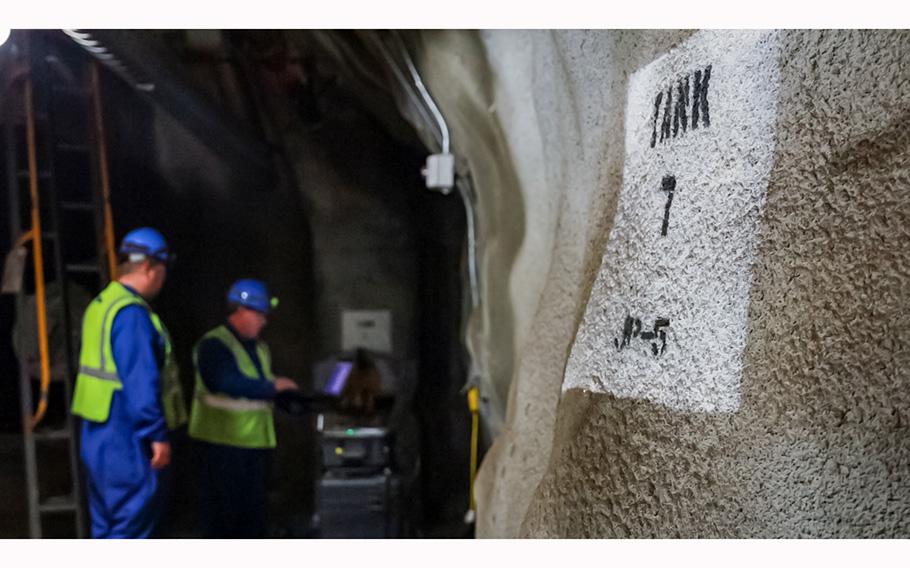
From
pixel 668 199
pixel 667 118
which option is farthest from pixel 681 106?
pixel 668 199

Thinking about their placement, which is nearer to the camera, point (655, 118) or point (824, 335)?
point (824, 335)

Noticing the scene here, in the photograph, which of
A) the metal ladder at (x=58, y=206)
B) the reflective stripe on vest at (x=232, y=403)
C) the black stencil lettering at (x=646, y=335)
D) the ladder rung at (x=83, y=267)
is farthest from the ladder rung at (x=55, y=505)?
the black stencil lettering at (x=646, y=335)

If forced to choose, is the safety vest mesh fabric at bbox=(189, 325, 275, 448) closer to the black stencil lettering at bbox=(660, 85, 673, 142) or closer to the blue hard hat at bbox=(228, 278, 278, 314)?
the blue hard hat at bbox=(228, 278, 278, 314)

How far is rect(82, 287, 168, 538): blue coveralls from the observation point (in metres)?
1.22

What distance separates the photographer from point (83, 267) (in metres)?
1.22

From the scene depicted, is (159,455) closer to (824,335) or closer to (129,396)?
(129,396)

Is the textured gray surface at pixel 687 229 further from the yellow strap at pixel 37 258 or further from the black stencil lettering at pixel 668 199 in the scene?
the yellow strap at pixel 37 258

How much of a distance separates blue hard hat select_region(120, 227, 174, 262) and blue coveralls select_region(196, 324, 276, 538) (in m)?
0.16

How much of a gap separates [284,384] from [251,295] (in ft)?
0.53

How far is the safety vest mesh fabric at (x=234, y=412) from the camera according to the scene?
1.25 metres

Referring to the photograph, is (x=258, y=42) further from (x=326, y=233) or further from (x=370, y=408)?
(x=370, y=408)

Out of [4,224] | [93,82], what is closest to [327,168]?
[93,82]

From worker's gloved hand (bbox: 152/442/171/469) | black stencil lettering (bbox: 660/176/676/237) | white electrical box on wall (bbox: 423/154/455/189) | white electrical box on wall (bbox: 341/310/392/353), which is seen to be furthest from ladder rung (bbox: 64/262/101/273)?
black stencil lettering (bbox: 660/176/676/237)

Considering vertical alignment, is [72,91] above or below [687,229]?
above
